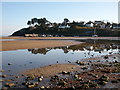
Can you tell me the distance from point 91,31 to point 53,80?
4570 inches

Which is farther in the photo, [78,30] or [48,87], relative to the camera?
[78,30]

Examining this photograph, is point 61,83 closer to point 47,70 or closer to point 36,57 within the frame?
point 47,70

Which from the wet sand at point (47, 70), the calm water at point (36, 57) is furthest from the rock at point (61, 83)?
the calm water at point (36, 57)

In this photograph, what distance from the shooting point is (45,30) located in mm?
138750

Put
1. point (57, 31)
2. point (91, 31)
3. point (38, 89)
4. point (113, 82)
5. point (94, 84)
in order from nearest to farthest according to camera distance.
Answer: point (38, 89), point (94, 84), point (113, 82), point (91, 31), point (57, 31)

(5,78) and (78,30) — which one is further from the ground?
(78,30)

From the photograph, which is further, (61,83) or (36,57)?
(36,57)

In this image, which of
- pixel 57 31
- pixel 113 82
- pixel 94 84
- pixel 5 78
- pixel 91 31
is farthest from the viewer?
pixel 57 31

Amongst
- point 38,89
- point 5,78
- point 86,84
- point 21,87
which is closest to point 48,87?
point 38,89

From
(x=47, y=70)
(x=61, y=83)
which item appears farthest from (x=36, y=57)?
(x=61, y=83)

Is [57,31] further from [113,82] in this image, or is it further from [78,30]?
[113,82]

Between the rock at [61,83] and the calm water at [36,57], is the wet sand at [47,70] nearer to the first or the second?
the calm water at [36,57]

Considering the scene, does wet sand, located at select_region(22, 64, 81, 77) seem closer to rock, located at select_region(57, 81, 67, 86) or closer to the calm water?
the calm water

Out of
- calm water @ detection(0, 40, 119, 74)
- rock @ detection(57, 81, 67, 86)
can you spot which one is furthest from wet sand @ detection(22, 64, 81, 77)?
rock @ detection(57, 81, 67, 86)
